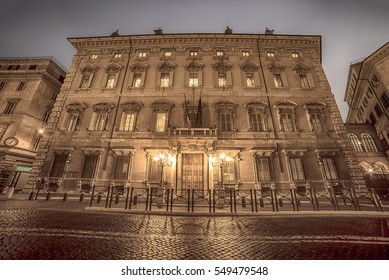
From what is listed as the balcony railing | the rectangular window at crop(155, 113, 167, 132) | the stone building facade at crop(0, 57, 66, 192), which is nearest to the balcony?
the balcony railing

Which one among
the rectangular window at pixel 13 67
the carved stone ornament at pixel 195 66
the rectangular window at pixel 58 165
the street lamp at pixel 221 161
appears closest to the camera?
the street lamp at pixel 221 161

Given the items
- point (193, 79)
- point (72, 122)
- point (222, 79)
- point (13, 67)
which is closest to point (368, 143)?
point (222, 79)

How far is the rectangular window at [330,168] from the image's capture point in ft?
39.1

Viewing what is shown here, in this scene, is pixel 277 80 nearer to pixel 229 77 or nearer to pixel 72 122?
pixel 229 77

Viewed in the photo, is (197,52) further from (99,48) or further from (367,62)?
(367,62)

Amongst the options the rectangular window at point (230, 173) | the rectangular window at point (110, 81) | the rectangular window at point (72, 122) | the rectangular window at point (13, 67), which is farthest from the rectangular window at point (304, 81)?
the rectangular window at point (13, 67)

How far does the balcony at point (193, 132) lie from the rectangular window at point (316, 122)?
8.64 m

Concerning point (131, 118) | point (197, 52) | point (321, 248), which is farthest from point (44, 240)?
point (197, 52)

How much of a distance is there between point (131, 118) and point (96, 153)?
3.97m

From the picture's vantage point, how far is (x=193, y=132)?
12367 millimetres

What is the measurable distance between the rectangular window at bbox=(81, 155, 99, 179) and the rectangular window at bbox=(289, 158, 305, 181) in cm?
1519

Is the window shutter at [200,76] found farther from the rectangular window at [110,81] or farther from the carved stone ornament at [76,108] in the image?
the carved stone ornament at [76,108]

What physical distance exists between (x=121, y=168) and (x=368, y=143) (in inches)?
1062
